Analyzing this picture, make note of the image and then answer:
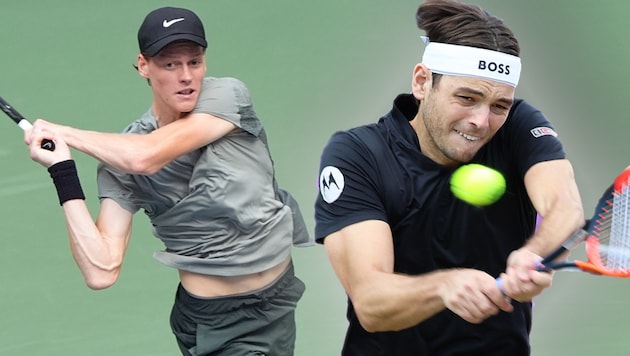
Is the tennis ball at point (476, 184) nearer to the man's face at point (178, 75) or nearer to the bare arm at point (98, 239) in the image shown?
the man's face at point (178, 75)

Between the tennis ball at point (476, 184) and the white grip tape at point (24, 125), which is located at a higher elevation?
the white grip tape at point (24, 125)

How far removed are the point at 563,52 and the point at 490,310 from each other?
5.07m

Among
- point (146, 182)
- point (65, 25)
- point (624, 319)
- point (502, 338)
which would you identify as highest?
point (65, 25)

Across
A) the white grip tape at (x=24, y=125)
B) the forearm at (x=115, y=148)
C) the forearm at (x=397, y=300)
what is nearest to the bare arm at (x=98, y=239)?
the forearm at (x=115, y=148)

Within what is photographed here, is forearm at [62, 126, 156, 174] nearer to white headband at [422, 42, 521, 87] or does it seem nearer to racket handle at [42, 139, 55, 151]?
racket handle at [42, 139, 55, 151]

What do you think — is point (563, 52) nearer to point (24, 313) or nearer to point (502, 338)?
point (24, 313)

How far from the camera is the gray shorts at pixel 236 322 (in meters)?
5.07

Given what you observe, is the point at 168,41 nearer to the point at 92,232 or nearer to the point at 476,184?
the point at 92,232

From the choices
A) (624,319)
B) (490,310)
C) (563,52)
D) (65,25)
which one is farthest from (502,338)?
(65,25)

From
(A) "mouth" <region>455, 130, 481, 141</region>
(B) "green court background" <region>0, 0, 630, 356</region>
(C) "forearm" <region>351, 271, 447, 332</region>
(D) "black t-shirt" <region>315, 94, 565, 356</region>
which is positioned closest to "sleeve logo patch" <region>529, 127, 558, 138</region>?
(D) "black t-shirt" <region>315, 94, 565, 356</region>

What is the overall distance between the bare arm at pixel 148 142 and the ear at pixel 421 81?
1164 mm

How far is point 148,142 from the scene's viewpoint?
4855 millimetres

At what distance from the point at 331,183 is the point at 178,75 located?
132 centimetres

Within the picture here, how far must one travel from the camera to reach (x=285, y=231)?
5.17 meters
